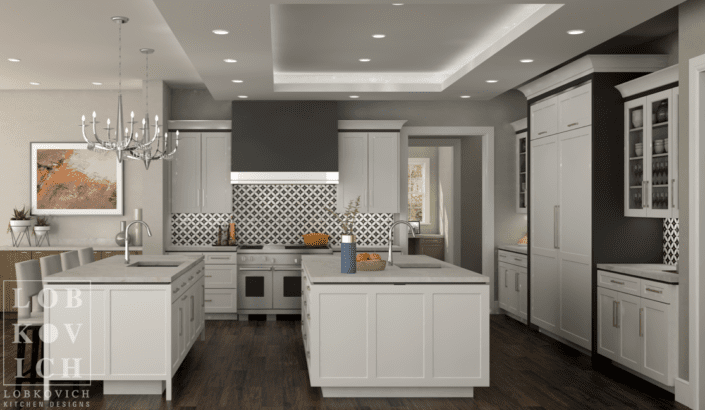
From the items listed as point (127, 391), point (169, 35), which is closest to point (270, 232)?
point (169, 35)

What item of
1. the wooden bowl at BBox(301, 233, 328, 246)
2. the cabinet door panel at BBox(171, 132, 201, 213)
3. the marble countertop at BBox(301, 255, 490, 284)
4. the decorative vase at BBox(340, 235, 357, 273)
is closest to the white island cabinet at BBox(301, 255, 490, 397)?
the marble countertop at BBox(301, 255, 490, 284)

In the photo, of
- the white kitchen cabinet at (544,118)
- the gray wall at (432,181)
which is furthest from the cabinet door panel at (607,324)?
the gray wall at (432,181)

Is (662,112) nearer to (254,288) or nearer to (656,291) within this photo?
(656,291)

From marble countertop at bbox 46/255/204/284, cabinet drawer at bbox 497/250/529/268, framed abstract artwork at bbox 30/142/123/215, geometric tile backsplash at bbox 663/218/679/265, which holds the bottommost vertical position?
cabinet drawer at bbox 497/250/529/268

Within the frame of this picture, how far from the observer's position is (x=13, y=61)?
6.19 meters

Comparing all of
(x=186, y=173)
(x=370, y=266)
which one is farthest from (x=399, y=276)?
(x=186, y=173)

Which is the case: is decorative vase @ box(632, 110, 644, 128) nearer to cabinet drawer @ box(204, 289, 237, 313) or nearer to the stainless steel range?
the stainless steel range

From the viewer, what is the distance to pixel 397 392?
4.23 meters

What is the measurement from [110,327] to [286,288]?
3268 millimetres

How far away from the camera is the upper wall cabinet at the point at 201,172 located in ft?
24.3

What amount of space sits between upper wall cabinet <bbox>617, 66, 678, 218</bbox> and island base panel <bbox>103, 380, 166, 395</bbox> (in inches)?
167

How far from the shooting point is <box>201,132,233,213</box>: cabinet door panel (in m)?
7.44

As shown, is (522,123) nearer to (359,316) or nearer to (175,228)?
(359,316)

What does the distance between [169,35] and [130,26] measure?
380 mm
